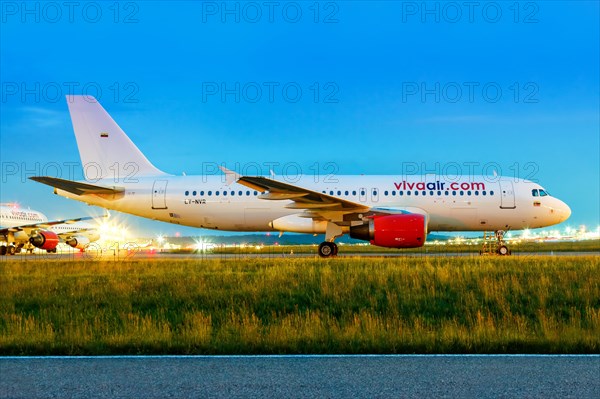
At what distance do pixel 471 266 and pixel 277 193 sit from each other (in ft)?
28.1

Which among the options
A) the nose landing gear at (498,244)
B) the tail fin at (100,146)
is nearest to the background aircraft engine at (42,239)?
the tail fin at (100,146)

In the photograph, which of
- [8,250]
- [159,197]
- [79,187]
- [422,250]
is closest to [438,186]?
[422,250]

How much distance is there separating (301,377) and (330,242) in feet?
64.4

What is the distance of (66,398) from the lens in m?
5.02

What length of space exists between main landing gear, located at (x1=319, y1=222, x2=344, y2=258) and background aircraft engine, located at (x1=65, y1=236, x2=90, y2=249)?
34.2 metres

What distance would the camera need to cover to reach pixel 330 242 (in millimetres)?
25328

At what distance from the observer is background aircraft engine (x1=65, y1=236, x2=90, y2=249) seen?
173ft

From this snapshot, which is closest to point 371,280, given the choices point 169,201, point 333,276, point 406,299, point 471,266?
point 333,276

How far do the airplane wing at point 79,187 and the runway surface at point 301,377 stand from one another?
19.7m

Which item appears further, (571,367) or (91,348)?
(91,348)

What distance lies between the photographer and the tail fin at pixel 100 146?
28891mm

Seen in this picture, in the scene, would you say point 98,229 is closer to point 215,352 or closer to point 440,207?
point 440,207

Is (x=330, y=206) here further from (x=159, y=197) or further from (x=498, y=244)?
(x=498, y=244)

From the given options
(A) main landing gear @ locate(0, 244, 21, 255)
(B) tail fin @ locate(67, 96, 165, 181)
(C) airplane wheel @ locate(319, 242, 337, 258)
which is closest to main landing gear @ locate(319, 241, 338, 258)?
(C) airplane wheel @ locate(319, 242, 337, 258)
